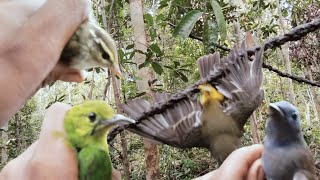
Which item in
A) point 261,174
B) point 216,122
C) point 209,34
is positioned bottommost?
point 261,174

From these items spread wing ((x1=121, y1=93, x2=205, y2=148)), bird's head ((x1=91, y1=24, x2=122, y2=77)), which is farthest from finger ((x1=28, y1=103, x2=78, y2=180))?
spread wing ((x1=121, y1=93, x2=205, y2=148))

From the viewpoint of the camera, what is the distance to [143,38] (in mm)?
2010

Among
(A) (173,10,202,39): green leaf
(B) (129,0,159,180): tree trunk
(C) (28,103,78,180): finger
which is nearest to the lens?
(C) (28,103,78,180): finger

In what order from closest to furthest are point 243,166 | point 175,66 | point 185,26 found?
point 243,166
point 185,26
point 175,66

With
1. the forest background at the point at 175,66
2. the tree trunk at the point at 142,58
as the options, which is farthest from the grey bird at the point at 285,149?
the tree trunk at the point at 142,58

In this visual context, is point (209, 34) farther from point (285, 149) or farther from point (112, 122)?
point (112, 122)

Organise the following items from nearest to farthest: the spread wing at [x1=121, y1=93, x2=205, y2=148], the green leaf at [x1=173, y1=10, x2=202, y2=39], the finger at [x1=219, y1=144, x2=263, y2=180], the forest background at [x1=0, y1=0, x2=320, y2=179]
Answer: the finger at [x1=219, y1=144, x2=263, y2=180] → the spread wing at [x1=121, y1=93, x2=205, y2=148] → the green leaf at [x1=173, y1=10, x2=202, y2=39] → the forest background at [x1=0, y1=0, x2=320, y2=179]

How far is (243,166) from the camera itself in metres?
0.66

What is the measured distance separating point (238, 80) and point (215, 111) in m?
0.13

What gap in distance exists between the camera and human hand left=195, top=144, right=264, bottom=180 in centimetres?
Result: 66

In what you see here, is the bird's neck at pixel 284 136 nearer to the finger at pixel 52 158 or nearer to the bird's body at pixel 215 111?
the bird's body at pixel 215 111

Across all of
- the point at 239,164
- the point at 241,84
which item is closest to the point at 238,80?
the point at 241,84

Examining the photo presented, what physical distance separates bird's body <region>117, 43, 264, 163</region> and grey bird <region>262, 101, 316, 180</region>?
5.3 inches

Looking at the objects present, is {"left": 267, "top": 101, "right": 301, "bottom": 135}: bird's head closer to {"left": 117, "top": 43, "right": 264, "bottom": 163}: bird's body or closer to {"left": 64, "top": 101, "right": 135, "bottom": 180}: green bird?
{"left": 117, "top": 43, "right": 264, "bottom": 163}: bird's body
